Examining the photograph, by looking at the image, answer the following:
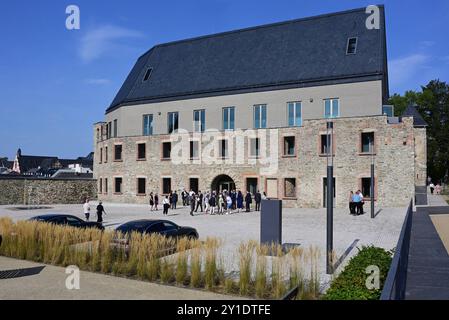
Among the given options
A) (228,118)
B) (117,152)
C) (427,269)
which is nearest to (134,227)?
(427,269)

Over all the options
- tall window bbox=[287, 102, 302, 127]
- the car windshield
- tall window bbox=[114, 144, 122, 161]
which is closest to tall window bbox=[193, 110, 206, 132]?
tall window bbox=[287, 102, 302, 127]

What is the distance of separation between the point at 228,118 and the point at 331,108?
31.5ft

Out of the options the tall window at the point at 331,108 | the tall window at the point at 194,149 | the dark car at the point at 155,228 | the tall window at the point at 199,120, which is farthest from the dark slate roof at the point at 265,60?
the dark car at the point at 155,228

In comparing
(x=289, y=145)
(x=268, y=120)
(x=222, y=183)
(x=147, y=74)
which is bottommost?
(x=222, y=183)

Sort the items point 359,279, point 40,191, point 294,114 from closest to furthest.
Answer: point 359,279 < point 294,114 < point 40,191

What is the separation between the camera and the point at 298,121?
3672 centimetres

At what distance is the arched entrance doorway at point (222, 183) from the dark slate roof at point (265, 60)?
798cm

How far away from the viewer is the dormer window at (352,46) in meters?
36.8

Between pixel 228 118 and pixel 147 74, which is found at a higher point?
pixel 147 74

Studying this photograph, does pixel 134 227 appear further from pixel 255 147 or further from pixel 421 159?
pixel 421 159

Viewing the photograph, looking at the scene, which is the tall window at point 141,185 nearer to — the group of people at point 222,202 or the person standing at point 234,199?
the group of people at point 222,202

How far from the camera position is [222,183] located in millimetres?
40469
